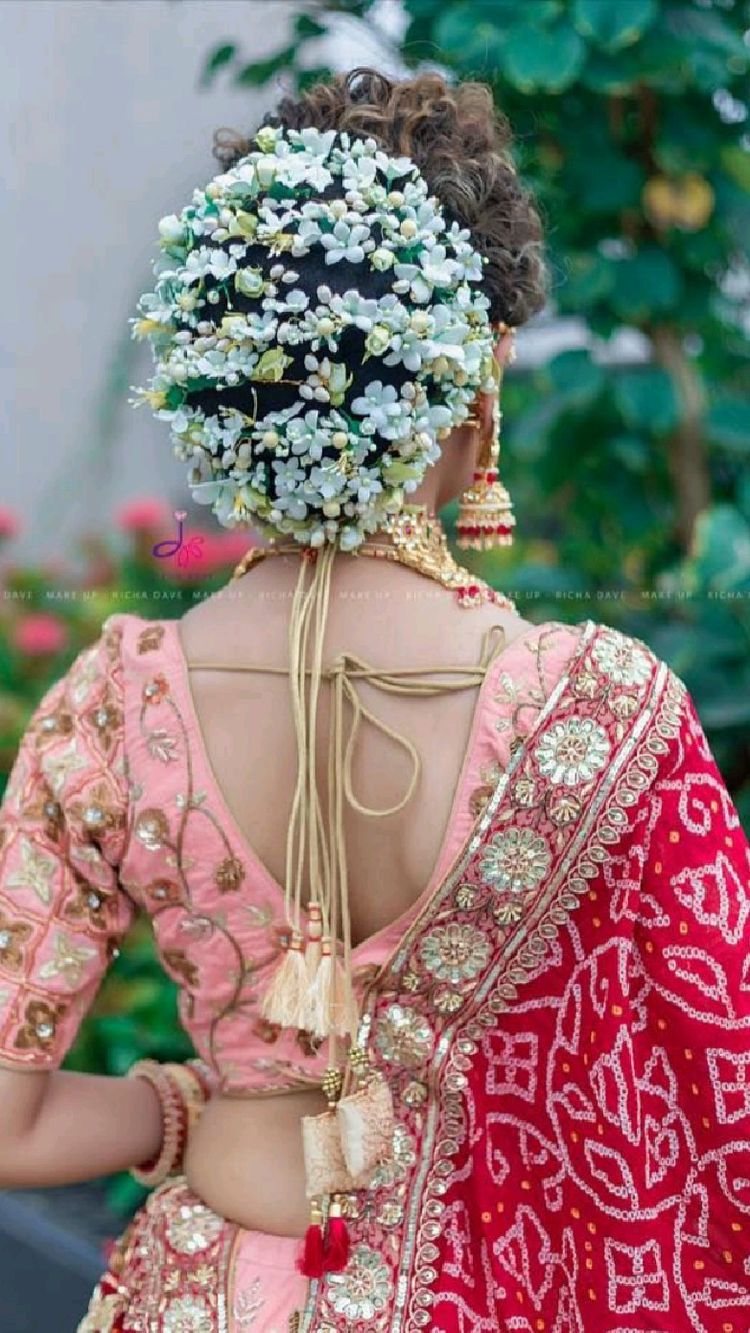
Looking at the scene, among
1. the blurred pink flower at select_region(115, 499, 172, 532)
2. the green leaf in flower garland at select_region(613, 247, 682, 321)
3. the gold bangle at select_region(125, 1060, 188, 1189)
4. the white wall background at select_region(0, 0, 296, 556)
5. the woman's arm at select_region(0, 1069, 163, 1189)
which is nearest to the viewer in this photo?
the woman's arm at select_region(0, 1069, 163, 1189)

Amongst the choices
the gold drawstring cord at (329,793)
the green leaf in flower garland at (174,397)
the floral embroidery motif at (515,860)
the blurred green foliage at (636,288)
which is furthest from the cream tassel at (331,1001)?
the blurred green foliage at (636,288)

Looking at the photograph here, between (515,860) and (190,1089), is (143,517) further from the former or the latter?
(515,860)

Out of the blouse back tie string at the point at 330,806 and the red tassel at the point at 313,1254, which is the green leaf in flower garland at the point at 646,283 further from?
the red tassel at the point at 313,1254

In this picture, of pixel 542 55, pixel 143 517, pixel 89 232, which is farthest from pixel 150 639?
pixel 89 232

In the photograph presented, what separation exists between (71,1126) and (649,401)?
139 cm

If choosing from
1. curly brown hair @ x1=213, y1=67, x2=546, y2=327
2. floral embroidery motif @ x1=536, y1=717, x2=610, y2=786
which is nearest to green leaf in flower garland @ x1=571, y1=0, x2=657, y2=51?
curly brown hair @ x1=213, y1=67, x2=546, y2=327

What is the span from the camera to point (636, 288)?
2129 mm

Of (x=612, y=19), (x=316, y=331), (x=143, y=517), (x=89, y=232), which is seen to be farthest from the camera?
(x=89, y=232)

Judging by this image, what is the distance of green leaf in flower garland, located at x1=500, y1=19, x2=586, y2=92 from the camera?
1.79m

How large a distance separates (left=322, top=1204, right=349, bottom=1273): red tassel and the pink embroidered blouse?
89 mm

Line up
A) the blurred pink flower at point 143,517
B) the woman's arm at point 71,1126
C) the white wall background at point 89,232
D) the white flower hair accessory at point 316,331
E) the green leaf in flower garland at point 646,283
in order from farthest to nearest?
1. the white wall background at point 89,232
2. the blurred pink flower at point 143,517
3. the green leaf in flower garland at point 646,283
4. the woman's arm at point 71,1126
5. the white flower hair accessory at point 316,331

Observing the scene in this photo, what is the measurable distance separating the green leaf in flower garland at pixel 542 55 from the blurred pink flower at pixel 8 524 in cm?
99

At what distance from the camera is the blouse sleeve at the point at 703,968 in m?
0.96

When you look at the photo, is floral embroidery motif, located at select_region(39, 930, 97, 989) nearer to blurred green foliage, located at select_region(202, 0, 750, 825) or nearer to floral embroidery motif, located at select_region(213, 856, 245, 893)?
floral embroidery motif, located at select_region(213, 856, 245, 893)
